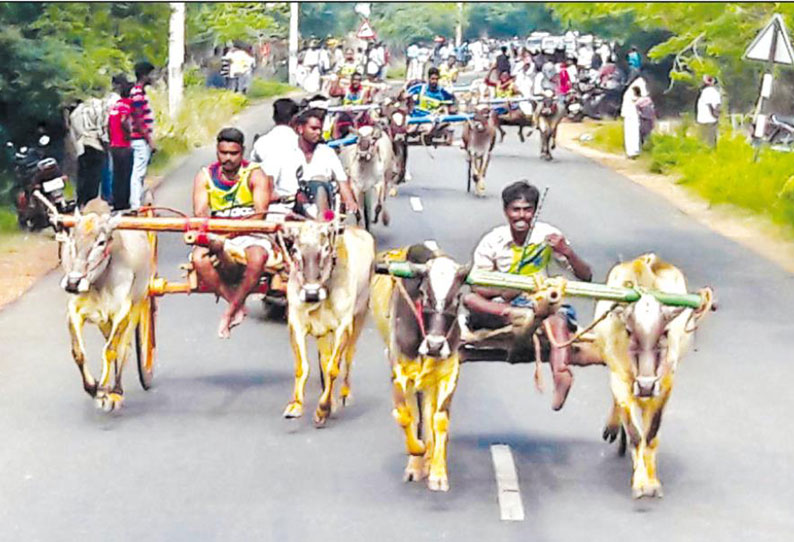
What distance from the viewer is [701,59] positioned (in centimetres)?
2994

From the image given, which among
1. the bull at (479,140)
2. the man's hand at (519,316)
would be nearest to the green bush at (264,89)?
the bull at (479,140)

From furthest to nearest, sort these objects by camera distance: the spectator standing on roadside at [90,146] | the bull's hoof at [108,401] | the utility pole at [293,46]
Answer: the utility pole at [293,46] < the spectator standing on roadside at [90,146] < the bull's hoof at [108,401]

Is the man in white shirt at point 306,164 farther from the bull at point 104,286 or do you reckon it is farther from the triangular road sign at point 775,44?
the triangular road sign at point 775,44

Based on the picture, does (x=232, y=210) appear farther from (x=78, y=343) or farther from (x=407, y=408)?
(x=407, y=408)

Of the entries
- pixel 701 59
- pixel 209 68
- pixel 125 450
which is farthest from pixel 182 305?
pixel 209 68

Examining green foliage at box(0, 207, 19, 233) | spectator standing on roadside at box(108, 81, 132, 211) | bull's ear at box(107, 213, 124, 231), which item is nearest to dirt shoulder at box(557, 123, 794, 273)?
spectator standing on roadside at box(108, 81, 132, 211)

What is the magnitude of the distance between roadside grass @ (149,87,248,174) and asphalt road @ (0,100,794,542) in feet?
50.3

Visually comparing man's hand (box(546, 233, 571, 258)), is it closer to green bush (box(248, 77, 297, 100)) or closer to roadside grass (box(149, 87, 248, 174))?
roadside grass (box(149, 87, 248, 174))

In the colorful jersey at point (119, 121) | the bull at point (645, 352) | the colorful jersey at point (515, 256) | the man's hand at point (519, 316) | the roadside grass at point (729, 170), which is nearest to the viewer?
the bull at point (645, 352)

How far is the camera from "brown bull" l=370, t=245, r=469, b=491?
8.85 metres

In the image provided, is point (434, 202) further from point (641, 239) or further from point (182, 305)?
point (182, 305)

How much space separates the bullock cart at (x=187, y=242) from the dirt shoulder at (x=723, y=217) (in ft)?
29.5

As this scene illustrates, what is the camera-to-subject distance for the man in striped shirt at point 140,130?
19953mm

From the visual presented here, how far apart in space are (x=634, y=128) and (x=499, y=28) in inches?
2974
